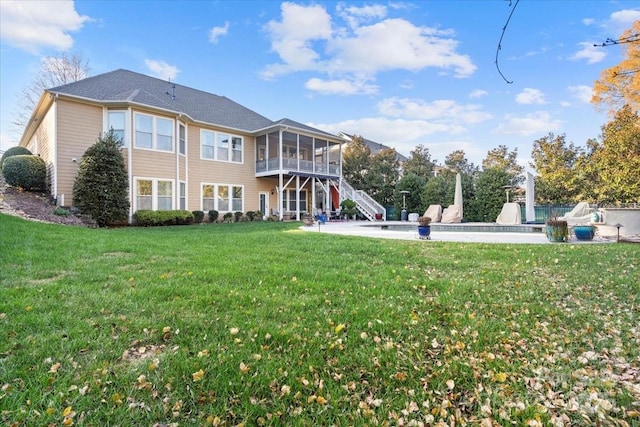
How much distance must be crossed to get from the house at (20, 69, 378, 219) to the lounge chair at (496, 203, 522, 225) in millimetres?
10026

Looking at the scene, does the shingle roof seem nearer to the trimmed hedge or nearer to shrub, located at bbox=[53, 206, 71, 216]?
the trimmed hedge

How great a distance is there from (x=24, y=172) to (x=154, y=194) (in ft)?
17.5

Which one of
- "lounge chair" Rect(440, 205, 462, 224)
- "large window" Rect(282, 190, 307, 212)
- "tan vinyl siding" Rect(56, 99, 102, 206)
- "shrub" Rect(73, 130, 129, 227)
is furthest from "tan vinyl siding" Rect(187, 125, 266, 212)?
"lounge chair" Rect(440, 205, 462, 224)

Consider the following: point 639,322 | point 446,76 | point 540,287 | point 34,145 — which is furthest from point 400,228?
point 34,145

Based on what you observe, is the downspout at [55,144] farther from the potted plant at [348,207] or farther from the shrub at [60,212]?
the potted plant at [348,207]

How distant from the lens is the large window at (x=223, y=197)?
18.2m

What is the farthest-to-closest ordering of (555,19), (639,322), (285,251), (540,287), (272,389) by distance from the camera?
(285,251), (555,19), (540,287), (639,322), (272,389)

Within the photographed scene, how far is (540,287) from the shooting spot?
465 centimetres

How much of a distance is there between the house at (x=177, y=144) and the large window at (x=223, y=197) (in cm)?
6

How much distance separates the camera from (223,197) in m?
18.9

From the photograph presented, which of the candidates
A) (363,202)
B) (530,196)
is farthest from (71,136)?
(530,196)

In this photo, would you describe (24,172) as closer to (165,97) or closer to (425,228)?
(165,97)

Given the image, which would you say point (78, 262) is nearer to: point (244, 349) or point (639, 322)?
point (244, 349)

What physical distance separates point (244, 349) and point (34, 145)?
23.0 meters
